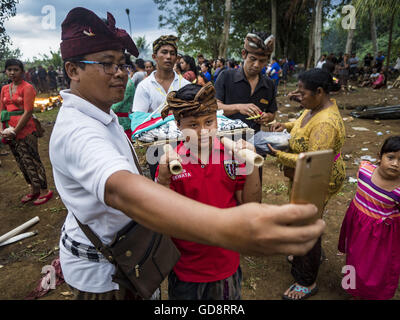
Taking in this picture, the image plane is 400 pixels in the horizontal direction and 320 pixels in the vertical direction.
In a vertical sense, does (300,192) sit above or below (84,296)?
above

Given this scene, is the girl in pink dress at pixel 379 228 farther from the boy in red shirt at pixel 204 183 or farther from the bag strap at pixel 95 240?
the bag strap at pixel 95 240

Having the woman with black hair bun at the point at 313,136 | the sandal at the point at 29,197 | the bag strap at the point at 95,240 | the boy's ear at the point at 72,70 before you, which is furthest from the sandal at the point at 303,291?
the sandal at the point at 29,197

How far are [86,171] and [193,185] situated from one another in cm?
89

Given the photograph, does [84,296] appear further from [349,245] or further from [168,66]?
[168,66]

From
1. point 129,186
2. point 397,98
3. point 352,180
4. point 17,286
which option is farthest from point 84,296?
point 397,98

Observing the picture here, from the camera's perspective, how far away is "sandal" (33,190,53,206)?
5.06 meters

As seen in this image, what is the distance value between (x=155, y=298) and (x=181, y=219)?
1368 mm

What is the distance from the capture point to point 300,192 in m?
0.71

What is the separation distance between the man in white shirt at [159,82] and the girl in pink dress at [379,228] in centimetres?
261

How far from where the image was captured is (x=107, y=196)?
2.77ft

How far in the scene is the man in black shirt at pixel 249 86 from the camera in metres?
3.10

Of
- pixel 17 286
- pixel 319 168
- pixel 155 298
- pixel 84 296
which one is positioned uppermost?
pixel 319 168

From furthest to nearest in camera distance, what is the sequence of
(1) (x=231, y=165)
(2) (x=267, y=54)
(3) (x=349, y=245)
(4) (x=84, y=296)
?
(2) (x=267, y=54) < (3) (x=349, y=245) < (1) (x=231, y=165) < (4) (x=84, y=296)

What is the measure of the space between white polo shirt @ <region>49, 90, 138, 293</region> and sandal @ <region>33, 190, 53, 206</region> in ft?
13.9
